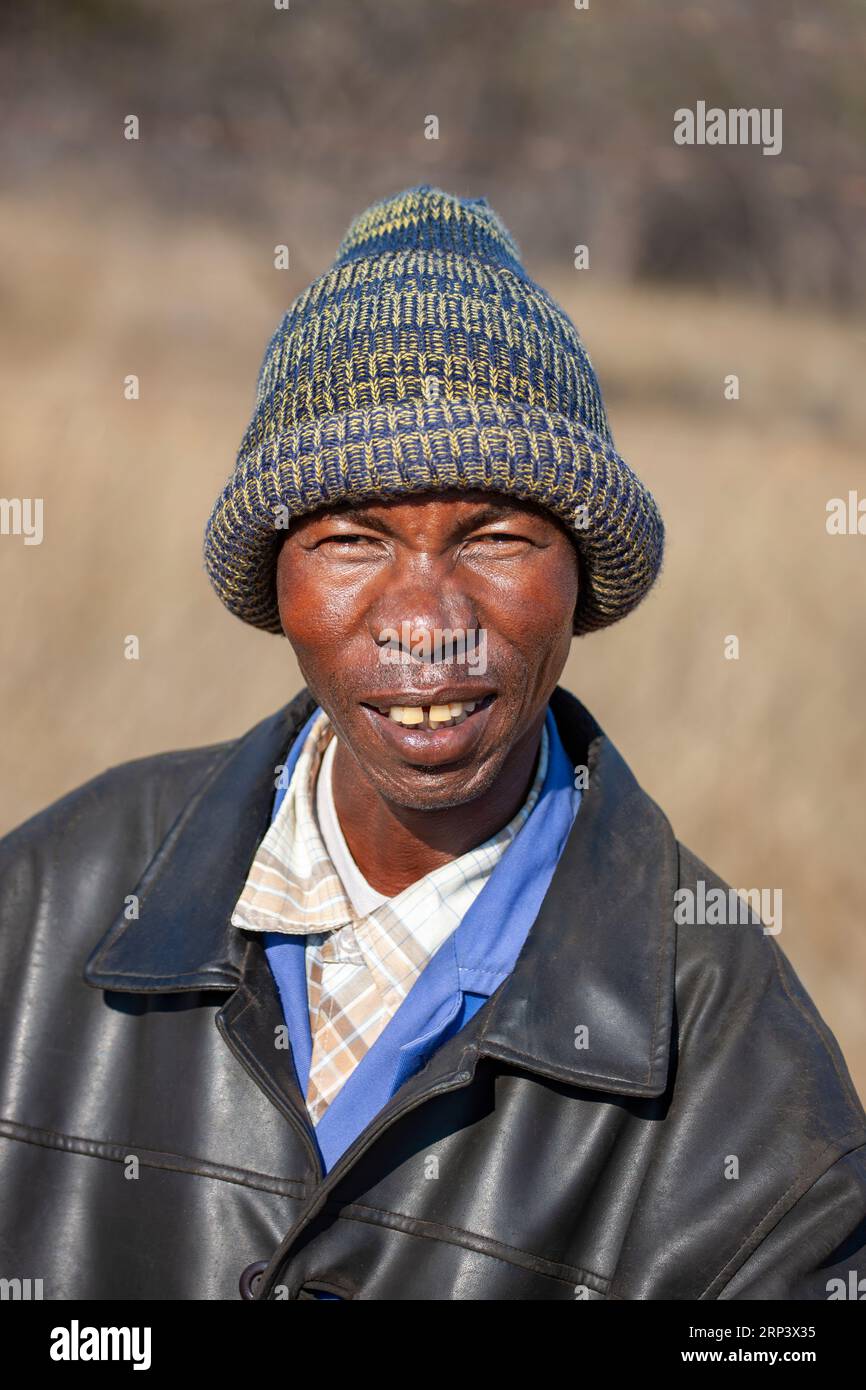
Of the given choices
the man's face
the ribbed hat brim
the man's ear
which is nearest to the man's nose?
the man's face

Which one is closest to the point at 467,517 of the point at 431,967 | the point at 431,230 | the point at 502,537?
the point at 502,537

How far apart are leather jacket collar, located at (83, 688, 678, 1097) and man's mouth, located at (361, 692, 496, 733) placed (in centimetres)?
24

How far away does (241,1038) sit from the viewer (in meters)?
1.67

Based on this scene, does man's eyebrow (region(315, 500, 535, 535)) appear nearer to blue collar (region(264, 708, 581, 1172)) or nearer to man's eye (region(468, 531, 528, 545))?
man's eye (region(468, 531, 528, 545))

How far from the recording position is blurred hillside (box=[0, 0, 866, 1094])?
5488 mm

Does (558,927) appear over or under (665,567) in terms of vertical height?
under

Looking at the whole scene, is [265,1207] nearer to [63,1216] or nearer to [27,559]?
[63,1216]

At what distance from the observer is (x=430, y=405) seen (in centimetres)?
160

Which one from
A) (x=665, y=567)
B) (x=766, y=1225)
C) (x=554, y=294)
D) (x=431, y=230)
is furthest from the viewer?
(x=554, y=294)

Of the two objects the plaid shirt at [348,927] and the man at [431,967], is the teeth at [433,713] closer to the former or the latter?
the man at [431,967]

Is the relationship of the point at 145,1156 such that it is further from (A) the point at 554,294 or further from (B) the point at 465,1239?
(A) the point at 554,294

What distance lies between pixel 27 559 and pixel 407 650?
4.59m

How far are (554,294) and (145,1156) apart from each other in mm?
6457
